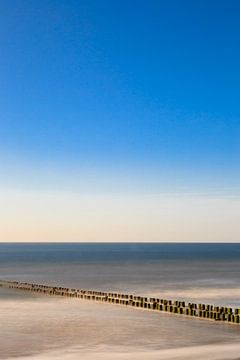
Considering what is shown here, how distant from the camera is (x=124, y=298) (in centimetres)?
7231

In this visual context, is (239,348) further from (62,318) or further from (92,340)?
(62,318)

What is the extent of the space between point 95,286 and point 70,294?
2626 centimetres

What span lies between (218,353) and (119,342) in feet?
26.8

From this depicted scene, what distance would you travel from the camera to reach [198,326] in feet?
156

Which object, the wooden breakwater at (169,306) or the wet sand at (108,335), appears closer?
the wet sand at (108,335)

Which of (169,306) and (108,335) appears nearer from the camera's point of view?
(108,335)

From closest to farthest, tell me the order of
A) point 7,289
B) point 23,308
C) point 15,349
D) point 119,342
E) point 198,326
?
point 15,349, point 119,342, point 198,326, point 23,308, point 7,289

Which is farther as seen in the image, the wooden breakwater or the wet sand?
the wooden breakwater

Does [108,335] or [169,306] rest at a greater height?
[169,306]

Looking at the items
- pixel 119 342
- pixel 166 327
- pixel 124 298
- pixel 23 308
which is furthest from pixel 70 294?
pixel 119 342

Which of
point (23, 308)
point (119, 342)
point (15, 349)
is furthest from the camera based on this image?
point (23, 308)

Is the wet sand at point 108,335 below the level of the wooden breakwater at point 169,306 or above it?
below

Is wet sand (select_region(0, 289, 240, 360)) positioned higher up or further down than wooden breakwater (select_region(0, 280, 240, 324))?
further down

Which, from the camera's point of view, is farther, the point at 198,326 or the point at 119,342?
the point at 198,326
